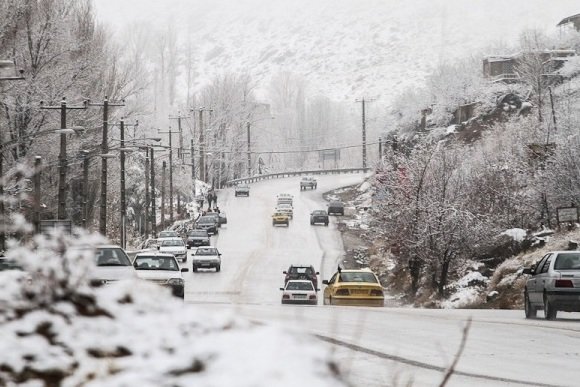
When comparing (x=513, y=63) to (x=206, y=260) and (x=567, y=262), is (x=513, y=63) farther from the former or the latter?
(x=567, y=262)

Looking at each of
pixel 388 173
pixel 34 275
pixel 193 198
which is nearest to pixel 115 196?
pixel 388 173

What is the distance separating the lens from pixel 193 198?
119438 millimetres

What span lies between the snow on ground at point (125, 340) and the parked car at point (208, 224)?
82.6 metres

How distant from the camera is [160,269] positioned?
30.7 meters

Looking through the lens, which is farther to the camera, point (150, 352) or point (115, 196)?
point (115, 196)

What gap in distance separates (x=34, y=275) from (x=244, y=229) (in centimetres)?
8876

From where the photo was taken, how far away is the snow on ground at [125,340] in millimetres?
2855

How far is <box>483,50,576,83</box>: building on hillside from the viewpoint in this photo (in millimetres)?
106188

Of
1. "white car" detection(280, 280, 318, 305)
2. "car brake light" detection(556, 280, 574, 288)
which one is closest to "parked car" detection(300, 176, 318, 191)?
"white car" detection(280, 280, 318, 305)

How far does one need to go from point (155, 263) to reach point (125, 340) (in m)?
28.3

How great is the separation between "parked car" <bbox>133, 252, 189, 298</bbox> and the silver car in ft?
32.2

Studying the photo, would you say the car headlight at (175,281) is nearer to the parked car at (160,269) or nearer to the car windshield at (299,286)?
the parked car at (160,269)

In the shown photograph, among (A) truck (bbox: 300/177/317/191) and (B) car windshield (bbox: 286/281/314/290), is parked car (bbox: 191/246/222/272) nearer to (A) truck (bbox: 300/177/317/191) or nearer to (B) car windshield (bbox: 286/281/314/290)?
(B) car windshield (bbox: 286/281/314/290)

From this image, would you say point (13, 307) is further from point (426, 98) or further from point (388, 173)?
point (426, 98)
